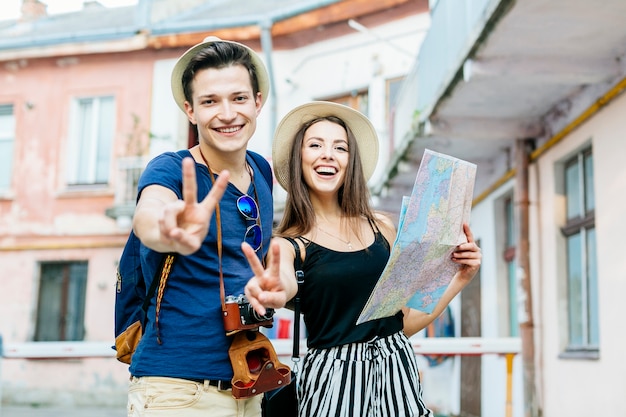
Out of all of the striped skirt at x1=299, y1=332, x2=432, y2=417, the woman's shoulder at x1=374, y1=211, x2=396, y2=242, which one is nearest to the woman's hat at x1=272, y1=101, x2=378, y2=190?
the woman's shoulder at x1=374, y1=211, x2=396, y2=242

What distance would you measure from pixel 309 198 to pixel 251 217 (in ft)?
1.67

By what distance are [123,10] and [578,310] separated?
598 inches

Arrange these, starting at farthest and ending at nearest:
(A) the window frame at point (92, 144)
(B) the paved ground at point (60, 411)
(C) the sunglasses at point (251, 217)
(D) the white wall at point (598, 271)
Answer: (A) the window frame at point (92, 144) < (B) the paved ground at point (60, 411) < (D) the white wall at point (598, 271) < (C) the sunglasses at point (251, 217)

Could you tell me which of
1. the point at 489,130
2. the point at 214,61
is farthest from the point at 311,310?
the point at 489,130

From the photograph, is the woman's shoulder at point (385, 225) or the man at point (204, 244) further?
the woman's shoulder at point (385, 225)

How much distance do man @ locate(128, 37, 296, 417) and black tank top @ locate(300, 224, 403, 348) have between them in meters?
0.20

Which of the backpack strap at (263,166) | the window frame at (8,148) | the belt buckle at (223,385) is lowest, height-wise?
the belt buckle at (223,385)

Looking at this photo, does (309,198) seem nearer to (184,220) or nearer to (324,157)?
(324,157)

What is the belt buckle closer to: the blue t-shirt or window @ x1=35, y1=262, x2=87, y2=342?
the blue t-shirt

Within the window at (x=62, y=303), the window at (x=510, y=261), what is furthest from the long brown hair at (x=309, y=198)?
the window at (x=62, y=303)

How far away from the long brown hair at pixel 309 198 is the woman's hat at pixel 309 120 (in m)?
0.04

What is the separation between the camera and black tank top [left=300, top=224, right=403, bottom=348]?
2768 mm

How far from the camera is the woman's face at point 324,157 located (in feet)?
9.62

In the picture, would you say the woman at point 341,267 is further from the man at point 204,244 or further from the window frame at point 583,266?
the window frame at point 583,266
